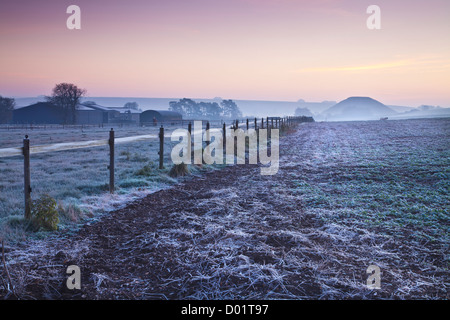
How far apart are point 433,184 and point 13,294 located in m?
9.40

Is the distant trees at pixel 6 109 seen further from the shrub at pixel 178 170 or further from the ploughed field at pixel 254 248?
the ploughed field at pixel 254 248

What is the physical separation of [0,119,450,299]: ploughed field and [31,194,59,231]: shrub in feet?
0.85

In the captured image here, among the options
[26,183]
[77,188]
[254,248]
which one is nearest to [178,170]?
[77,188]

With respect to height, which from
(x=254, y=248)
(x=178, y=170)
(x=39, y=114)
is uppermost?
(x=39, y=114)

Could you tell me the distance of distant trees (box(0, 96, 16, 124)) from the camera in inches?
2689

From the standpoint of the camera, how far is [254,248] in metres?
4.67

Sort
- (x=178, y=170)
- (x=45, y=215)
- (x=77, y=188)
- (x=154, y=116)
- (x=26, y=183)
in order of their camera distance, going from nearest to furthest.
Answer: (x=45, y=215) < (x=26, y=183) < (x=77, y=188) < (x=178, y=170) < (x=154, y=116)

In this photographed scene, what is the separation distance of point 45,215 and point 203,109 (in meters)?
139

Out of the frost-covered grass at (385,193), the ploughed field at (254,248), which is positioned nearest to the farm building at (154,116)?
the frost-covered grass at (385,193)

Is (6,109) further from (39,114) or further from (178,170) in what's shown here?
(178,170)

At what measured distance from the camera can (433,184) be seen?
8.73m

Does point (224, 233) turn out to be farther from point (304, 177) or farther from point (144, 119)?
point (144, 119)

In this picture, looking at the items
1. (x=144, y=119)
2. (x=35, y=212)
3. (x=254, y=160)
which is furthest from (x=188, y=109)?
(x=35, y=212)

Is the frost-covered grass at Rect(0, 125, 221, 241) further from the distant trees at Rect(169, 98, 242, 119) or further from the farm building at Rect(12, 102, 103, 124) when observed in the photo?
the distant trees at Rect(169, 98, 242, 119)
